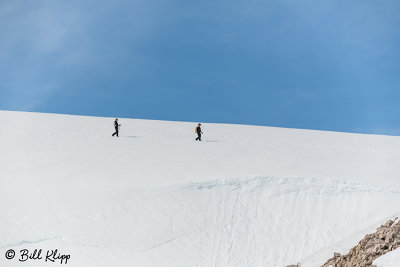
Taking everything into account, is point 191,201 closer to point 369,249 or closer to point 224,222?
point 224,222

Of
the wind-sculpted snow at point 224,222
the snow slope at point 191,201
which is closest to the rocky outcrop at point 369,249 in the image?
the snow slope at point 191,201

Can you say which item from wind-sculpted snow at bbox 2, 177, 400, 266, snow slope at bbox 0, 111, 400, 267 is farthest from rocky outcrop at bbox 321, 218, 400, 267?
wind-sculpted snow at bbox 2, 177, 400, 266

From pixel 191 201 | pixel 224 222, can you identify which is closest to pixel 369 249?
pixel 224 222

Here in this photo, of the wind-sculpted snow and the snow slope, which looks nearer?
the wind-sculpted snow

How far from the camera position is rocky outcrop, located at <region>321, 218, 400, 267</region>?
31.9ft

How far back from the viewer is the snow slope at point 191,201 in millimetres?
15008

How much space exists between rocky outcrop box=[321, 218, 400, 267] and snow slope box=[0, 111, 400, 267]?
100cm

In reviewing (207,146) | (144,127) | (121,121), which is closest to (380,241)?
(207,146)

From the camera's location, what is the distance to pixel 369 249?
10000 millimetres

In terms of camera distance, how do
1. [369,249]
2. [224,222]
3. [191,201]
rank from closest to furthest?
[369,249]
[224,222]
[191,201]

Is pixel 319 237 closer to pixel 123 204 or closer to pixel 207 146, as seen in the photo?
pixel 123 204

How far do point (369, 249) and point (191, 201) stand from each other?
8292 millimetres

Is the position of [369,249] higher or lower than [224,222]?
lower

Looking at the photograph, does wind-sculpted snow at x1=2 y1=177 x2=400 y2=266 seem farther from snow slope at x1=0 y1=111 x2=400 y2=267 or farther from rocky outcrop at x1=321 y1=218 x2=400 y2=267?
rocky outcrop at x1=321 y1=218 x2=400 y2=267
